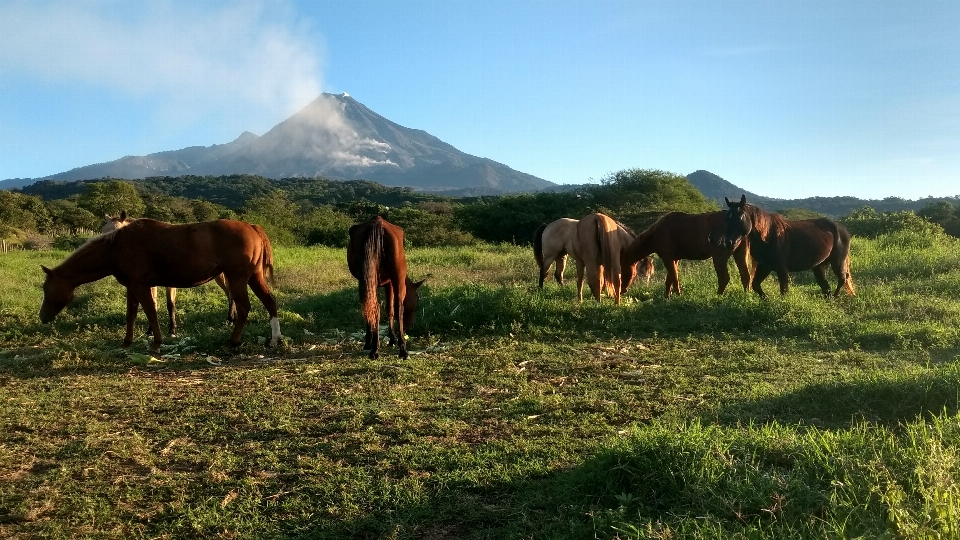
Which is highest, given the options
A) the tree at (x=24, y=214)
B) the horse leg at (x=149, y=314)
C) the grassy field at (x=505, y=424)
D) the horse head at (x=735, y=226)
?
the tree at (x=24, y=214)

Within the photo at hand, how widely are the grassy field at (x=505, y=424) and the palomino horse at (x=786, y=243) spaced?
1.15 metres

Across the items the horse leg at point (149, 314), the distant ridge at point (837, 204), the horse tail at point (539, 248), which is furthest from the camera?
the distant ridge at point (837, 204)

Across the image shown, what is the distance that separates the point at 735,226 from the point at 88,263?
8879 mm

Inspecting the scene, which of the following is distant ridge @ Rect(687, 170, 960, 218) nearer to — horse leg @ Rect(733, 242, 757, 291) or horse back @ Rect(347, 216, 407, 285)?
horse leg @ Rect(733, 242, 757, 291)

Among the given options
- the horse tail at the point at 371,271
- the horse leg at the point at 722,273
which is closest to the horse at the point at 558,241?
the horse leg at the point at 722,273

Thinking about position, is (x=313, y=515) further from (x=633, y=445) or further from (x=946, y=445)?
(x=946, y=445)

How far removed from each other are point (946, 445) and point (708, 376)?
2.62m

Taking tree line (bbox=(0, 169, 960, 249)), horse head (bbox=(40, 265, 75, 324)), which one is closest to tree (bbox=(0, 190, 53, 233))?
tree line (bbox=(0, 169, 960, 249))

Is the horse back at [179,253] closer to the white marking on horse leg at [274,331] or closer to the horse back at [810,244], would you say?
the white marking on horse leg at [274,331]

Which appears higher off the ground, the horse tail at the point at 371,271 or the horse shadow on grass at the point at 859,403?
the horse tail at the point at 371,271

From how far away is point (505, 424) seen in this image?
4332mm

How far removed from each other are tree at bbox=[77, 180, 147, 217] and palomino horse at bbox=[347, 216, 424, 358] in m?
33.9

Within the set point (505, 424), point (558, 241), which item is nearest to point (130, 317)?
point (505, 424)

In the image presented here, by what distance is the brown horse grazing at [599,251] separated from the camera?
9.59 metres
